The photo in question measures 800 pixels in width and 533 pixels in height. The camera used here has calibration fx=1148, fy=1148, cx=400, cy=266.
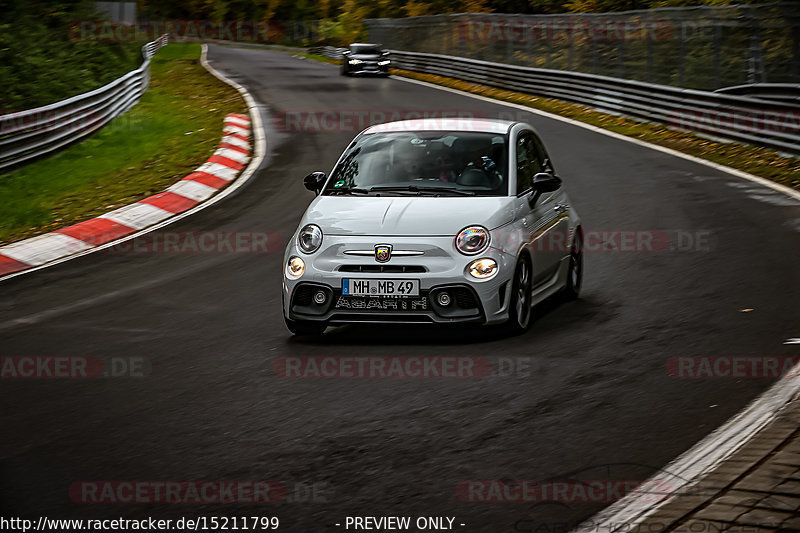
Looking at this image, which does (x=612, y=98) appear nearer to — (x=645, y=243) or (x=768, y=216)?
(x=768, y=216)

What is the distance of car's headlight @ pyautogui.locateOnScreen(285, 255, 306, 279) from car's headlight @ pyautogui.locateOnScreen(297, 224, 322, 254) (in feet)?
0.30

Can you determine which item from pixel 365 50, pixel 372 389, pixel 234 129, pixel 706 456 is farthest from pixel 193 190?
pixel 365 50

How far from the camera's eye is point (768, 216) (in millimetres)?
14148

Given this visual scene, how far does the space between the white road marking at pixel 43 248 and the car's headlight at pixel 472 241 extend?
612cm

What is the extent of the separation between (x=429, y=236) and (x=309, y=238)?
945 millimetres

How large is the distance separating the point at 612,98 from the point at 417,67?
62.2 ft

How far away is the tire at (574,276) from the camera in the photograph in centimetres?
996

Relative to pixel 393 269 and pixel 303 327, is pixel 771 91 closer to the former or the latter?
pixel 393 269

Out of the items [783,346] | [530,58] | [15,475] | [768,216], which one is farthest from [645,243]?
[530,58]

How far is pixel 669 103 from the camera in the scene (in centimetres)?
2434

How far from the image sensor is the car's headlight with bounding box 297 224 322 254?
8.55m

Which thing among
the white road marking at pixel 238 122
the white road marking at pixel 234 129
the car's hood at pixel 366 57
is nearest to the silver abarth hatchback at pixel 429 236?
the white road marking at pixel 234 129

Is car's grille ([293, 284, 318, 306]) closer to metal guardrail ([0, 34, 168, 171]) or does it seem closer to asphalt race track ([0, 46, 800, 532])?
asphalt race track ([0, 46, 800, 532])

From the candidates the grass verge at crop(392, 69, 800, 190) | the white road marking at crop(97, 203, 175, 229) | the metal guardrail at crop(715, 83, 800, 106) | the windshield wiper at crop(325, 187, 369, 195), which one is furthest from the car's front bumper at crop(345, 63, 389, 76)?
the windshield wiper at crop(325, 187, 369, 195)
